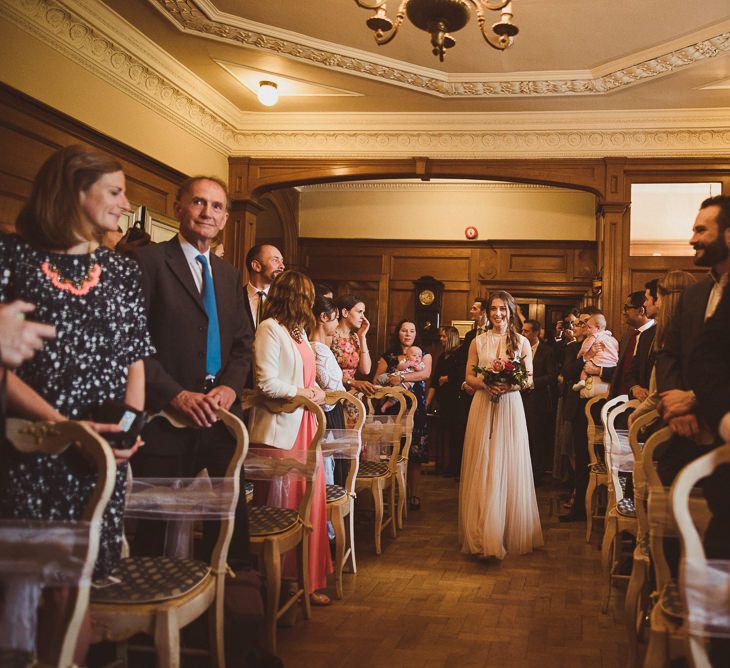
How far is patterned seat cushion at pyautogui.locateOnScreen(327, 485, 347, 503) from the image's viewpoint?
381 centimetres

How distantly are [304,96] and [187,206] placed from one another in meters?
5.06

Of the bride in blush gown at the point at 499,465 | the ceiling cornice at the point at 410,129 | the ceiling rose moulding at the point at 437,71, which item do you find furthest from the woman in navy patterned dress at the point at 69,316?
the ceiling cornice at the point at 410,129

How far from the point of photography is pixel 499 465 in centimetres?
473

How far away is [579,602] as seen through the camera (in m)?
3.83

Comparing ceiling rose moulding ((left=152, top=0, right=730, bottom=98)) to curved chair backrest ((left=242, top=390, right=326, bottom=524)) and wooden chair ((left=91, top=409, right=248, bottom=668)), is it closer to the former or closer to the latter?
curved chair backrest ((left=242, top=390, right=326, bottom=524))

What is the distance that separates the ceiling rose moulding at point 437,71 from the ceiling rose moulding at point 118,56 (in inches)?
20.2

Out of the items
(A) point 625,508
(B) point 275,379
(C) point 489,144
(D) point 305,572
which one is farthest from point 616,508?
(C) point 489,144

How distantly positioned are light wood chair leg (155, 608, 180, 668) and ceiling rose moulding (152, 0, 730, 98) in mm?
4829

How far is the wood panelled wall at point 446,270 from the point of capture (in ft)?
33.0

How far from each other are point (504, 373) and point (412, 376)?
167 cm

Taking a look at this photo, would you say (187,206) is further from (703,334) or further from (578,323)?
(578,323)

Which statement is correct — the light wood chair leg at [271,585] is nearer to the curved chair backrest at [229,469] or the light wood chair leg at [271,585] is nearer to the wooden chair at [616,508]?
the curved chair backrest at [229,469]

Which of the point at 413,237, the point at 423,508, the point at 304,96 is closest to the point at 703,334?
the point at 423,508

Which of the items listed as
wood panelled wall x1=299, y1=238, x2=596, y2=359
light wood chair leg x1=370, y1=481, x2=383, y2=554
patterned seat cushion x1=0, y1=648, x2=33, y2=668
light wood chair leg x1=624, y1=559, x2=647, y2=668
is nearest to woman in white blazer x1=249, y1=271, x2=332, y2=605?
light wood chair leg x1=370, y1=481, x2=383, y2=554
